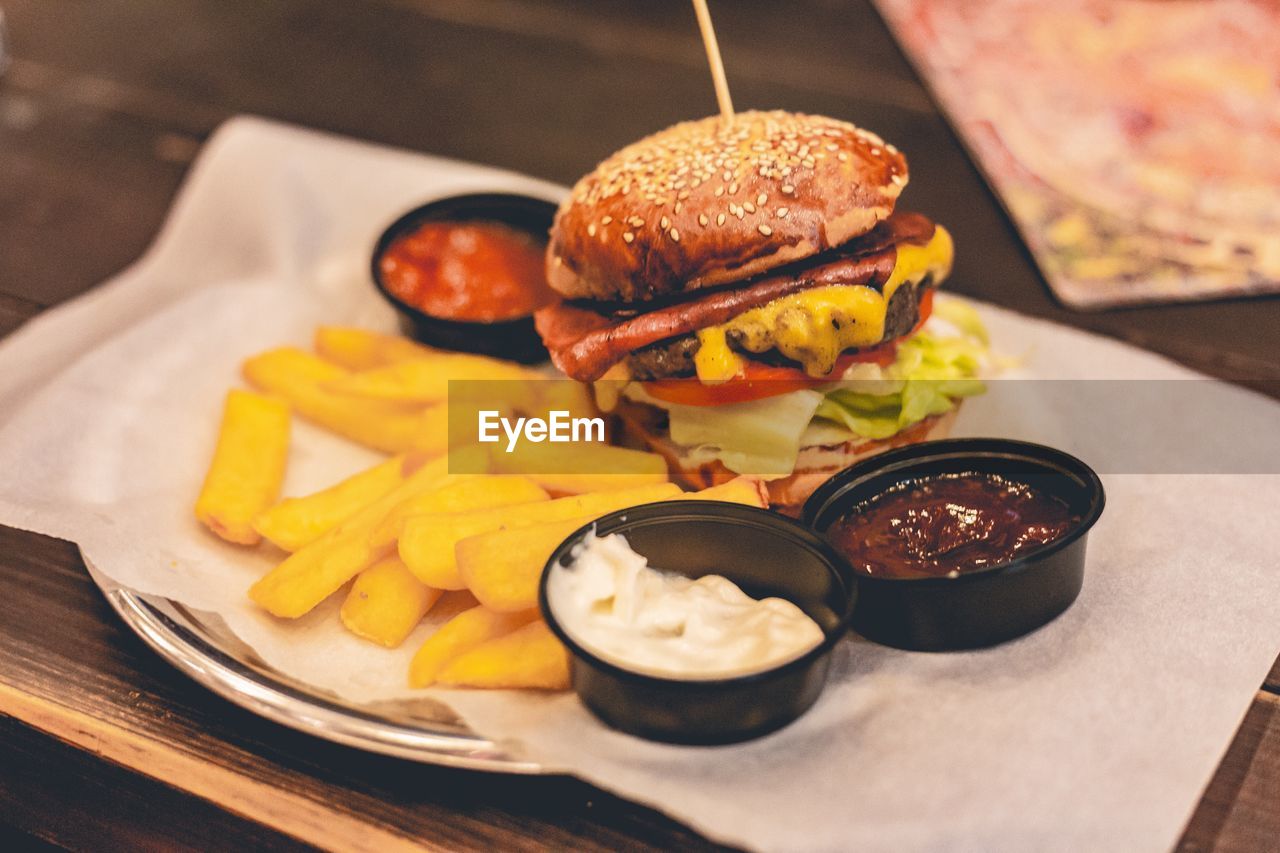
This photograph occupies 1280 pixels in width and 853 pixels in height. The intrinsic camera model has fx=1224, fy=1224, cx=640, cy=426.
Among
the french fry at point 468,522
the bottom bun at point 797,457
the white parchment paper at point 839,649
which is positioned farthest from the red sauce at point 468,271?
the french fry at point 468,522

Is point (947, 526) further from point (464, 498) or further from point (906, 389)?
point (464, 498)

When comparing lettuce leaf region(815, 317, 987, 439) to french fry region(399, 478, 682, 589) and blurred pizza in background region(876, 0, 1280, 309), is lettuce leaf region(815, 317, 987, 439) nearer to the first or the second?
french fry region(399, 478, 682, 589)

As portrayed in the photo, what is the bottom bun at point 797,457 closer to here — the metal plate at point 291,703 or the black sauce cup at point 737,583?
the black sauce cup at point 737,583

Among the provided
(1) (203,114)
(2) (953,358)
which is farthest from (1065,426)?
(1) (203,114)

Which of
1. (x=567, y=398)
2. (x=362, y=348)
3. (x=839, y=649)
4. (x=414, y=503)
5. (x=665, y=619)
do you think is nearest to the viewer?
(x=665, y=619)

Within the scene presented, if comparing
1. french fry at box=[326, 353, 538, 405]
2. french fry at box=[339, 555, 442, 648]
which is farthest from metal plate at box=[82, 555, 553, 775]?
french fry at box=[326, 353, 538, 405]

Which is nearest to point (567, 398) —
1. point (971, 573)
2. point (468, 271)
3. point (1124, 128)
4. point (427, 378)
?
point (427, 378)
